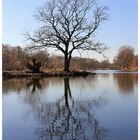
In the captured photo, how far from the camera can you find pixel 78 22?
56.9 ft

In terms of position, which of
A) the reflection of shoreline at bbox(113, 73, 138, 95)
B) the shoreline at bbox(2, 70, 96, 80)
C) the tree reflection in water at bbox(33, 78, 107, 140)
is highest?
the shoreline at bbox(2, 70, 96, 80)

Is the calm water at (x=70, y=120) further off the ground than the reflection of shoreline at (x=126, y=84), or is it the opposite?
the reflection of shoreline at (x=126, y=84)

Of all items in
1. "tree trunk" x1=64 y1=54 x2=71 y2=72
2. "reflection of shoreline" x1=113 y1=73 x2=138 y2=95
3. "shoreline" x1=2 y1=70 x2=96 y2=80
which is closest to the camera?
"reflection of shoreline" x1=113 y1=73 x2=138 y2=95

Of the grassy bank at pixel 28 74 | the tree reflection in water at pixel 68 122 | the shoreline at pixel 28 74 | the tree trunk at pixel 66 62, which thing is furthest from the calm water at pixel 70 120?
the tree trunk at pixel 66 62

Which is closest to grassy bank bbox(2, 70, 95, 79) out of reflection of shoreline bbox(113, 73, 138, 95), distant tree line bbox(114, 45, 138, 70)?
distant tree line bbox(114, 45, 138, 70)

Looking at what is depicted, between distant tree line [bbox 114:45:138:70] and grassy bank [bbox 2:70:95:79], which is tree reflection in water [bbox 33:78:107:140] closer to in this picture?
distant tree line [bbox 114:45:138:70]

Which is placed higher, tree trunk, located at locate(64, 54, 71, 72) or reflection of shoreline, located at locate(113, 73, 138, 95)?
tree trunk, located at locate(64, 54, 71, 72)

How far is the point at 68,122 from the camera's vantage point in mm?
3658

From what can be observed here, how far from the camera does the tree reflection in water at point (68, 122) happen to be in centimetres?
306

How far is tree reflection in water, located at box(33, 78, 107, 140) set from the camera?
3.06 m

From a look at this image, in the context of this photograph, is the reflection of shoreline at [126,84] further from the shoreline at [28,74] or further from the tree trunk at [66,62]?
the tree trunk at [66,62]

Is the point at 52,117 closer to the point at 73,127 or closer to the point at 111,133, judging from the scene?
the point at 73,127

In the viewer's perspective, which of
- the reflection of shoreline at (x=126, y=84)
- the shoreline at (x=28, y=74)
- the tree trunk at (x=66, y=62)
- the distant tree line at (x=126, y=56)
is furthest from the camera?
the tree trunk at (x=66, y=62)

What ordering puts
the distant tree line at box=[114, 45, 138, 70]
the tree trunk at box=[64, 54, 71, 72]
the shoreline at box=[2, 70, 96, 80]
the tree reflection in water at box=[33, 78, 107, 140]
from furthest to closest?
1. the tree trunk at box=[64, 54, 71, 72]
2. the shoreline at box=[2, 70, 96, 80]
3. the distant tree line at box=[114, 45, 138, 70]
4. the tree reflection in water at box=[33, 78, 107, 140]
